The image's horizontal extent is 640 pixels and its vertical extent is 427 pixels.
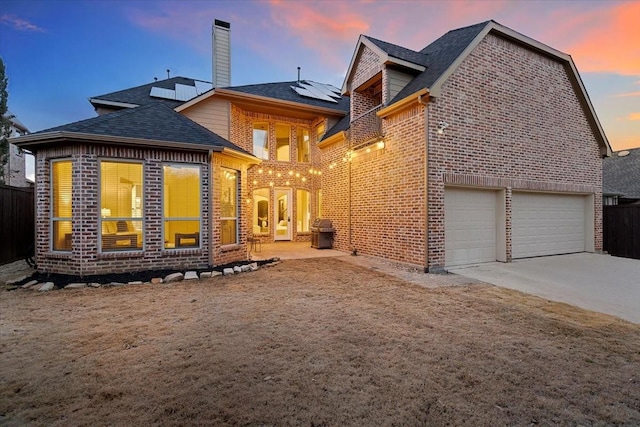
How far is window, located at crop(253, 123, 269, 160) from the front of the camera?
13398 mm

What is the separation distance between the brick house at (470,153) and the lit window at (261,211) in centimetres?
404

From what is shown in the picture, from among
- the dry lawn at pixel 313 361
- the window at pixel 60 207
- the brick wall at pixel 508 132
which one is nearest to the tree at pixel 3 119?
the window at pixel 60 207

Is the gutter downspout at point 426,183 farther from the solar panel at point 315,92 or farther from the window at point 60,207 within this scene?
the window at point 60,207

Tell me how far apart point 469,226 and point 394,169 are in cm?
253

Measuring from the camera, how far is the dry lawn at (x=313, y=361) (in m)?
2.21

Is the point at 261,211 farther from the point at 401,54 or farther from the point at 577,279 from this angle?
the point at 577,279

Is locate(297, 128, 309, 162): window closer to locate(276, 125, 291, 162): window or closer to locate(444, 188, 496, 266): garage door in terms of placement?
locate(276, 125, 291, 162): window

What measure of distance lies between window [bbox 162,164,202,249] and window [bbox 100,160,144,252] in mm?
559

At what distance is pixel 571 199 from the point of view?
1029 cm

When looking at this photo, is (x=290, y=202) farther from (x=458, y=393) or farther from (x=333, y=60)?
(x=458, y=393)

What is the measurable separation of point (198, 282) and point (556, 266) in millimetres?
9070

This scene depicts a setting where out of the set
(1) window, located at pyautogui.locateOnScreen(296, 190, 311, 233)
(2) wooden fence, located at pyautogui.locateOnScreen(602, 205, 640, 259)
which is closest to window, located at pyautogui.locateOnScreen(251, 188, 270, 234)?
(1) window, located at pyautogui.locateOnScreen(296, 190, 311, 233)

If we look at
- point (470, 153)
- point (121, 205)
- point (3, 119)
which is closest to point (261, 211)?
point (121, 205)

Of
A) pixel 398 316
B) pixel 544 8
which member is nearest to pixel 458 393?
pixel 398 316
